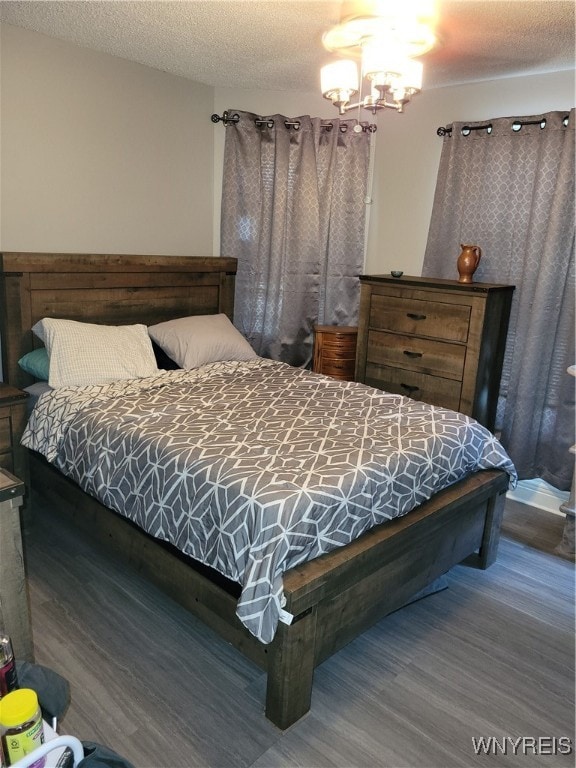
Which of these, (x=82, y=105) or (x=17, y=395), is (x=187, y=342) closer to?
(x=17, y=395)

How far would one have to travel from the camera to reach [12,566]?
1716mm

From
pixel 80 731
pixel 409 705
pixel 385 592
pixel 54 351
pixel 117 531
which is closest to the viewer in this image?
pixel 80 731

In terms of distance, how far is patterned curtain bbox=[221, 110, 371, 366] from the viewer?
3.83 meters

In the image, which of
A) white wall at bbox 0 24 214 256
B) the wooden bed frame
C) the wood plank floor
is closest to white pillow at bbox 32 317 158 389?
the wooden bed frame

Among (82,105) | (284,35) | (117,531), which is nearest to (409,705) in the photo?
(117,531)

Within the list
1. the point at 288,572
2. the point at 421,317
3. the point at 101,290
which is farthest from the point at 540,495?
the point at 101,290

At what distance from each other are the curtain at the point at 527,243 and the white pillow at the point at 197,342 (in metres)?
1.45

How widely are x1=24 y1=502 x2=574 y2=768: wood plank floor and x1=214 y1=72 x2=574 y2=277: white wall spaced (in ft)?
7.18

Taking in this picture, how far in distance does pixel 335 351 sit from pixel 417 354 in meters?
0.62

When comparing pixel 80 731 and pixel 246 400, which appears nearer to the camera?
pixel 80 731

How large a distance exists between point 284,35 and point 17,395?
6.86 ft

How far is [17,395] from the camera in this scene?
2695 millimetres

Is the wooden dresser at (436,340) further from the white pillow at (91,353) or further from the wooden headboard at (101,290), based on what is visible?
the white pillow at (91,353)

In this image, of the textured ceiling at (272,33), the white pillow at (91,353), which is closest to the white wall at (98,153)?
the textured ceiling at (272,33)
